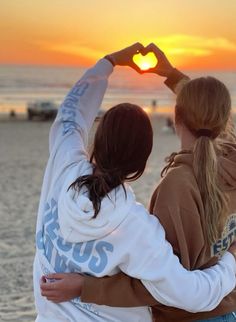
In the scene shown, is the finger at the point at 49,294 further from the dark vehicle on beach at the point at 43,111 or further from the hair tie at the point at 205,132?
the dark vehicle on beach at the point at 43,111

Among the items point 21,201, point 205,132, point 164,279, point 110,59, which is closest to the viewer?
point 164,279

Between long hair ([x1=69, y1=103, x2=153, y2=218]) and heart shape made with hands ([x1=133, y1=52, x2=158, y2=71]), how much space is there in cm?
65

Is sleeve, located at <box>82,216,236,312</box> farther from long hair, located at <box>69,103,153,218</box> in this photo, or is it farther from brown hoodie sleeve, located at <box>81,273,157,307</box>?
long hair, located at <box>69,103,153,218</box>

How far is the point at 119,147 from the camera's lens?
6.20 ft

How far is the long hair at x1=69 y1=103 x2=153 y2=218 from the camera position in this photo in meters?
1.88

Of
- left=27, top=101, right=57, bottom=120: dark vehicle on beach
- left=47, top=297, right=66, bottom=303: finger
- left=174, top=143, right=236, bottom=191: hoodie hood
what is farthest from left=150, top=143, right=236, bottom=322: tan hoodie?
Answer: left=27, top=101, right=57, bottom=120: dark vehicle on beach

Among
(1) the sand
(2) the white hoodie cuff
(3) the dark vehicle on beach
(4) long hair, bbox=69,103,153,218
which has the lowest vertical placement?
(3) the dark vehicle on beach

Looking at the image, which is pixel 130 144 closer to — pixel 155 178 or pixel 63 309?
pixel 63 309

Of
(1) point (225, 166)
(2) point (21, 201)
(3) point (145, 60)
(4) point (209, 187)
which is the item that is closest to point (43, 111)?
(2) point (21, 201)

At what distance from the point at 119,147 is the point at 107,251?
0.34 m

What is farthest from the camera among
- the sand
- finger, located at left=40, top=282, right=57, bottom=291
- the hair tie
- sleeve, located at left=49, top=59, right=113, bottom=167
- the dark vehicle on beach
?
the dark vehicle on beach

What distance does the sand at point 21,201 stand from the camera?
4867mm

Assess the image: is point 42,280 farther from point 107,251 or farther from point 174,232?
point 174,232

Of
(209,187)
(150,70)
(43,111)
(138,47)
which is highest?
(138,47)
